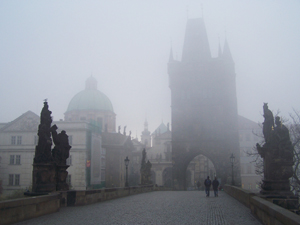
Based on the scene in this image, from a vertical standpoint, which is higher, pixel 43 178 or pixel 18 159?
pixel 18 159

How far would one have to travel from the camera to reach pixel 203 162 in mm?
80500

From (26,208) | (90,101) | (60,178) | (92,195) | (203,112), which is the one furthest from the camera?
(90,101)

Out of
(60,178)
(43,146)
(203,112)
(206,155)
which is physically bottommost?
(60,178)

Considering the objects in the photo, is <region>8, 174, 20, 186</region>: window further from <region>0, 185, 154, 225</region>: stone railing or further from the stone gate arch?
<region>0, 185, 154, 225</region>: stone railing

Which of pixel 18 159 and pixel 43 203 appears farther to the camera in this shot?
pixel 18 159

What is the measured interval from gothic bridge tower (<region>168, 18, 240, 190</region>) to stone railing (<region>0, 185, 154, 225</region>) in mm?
32754

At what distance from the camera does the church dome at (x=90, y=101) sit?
78.8 metres

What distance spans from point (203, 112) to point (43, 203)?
41704mm

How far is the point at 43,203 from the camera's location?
10617 mm

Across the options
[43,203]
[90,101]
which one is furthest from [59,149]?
[90,101]

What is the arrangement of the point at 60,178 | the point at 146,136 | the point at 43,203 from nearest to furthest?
the point at 43,203
the point at 60,178
the point at 146,136

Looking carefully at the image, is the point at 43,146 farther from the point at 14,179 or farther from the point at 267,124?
the point at 14,179

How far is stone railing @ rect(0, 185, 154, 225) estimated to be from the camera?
8591 mm

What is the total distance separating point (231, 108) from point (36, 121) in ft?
90.0
